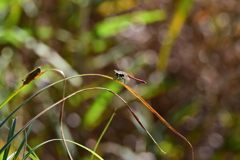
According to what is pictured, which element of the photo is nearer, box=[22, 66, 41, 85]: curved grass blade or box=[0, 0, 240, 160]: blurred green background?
box=[22, 66, 41, 85]: curved grass blade

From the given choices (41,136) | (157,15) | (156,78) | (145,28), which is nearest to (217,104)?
(156,78)

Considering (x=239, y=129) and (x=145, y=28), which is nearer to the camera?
(x=239, y=129)

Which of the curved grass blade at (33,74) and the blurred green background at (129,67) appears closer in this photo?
the curved grass blade at (33,74)

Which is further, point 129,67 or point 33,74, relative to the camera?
point 129,67

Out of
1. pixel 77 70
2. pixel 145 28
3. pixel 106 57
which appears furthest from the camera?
pixel 145 28

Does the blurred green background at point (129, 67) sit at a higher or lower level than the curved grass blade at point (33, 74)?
lower

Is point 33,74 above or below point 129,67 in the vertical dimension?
above

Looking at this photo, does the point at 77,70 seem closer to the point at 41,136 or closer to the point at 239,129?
the point at 41,136

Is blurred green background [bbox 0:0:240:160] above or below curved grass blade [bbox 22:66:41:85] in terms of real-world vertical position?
below
